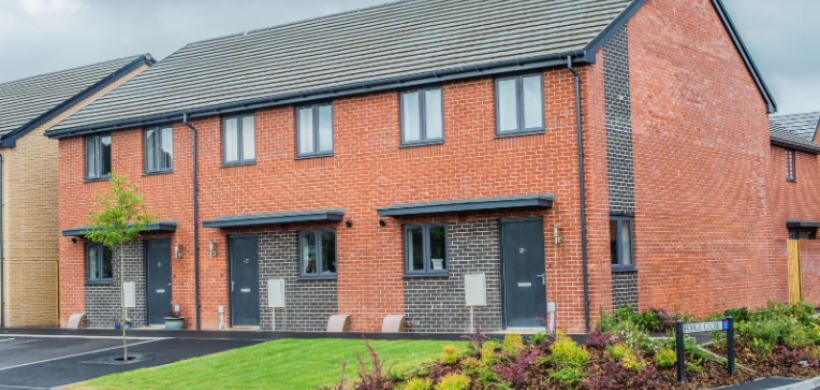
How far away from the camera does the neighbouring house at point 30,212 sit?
2673cm

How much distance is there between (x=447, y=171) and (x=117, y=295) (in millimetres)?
10381

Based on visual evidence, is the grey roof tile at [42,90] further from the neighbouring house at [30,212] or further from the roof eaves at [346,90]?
the roof eaves at [346,90]

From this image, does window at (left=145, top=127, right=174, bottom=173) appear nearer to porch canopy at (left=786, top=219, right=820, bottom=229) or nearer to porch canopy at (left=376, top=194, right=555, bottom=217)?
porch canopy at (left=376, top=194, right=555, bottom=217)

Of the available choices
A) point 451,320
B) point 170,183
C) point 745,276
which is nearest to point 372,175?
point 451,320

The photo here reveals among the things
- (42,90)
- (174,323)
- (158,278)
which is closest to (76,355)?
(174,323)

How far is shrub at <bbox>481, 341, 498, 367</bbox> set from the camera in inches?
484

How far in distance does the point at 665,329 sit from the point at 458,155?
17.7 ft

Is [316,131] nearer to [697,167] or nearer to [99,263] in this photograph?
[99,263]

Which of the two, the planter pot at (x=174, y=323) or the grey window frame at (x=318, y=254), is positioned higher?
the grey window frame at (x=318, y=254)

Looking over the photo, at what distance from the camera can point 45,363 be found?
1705 cm

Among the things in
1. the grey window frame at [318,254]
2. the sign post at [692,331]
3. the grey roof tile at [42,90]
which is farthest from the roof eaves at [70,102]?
the sign post at [692,331]

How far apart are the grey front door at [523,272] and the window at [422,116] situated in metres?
2.53

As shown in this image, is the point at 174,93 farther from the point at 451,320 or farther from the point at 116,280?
the point at 451,320

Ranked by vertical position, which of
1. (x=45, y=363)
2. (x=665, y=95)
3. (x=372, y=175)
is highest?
(x=665, y=95)
